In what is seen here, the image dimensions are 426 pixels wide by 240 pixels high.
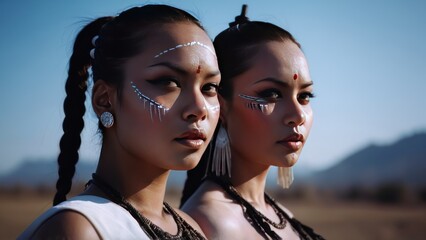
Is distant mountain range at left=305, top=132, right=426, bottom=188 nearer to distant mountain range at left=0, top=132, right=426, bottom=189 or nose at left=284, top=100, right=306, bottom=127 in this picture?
distant mountain range at left=0, top=132, right=426, bottom=189

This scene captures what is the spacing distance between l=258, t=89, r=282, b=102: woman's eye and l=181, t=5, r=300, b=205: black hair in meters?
0.24

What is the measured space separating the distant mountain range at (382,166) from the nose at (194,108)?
3087 inches

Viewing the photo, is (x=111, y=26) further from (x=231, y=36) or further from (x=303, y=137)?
(x=303, y=137)

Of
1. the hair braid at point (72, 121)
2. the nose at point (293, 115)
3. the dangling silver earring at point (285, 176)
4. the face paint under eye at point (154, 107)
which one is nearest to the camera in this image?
the face paint under eye at point (154, 107)

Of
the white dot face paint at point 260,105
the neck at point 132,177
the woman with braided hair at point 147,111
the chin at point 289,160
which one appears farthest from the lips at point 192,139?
the chin at point 289,160

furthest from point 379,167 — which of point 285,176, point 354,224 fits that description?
point 285,176

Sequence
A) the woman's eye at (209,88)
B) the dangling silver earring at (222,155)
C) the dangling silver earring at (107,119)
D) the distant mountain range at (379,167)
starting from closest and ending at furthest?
the dangling silver earring at (107,119) < the woman's eye at (209,88) < the dangling silver earring at (222,155) < the distant mountain range at (379,167)

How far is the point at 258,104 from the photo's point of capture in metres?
4.33

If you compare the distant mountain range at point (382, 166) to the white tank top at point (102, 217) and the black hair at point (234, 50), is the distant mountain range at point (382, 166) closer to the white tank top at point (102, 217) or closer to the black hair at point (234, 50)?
the black hair at point (234, 50)

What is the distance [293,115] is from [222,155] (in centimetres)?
65

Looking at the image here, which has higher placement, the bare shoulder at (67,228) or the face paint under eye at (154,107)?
the face paint under eye at (154,107)

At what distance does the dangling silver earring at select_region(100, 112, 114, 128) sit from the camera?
11.0 ft

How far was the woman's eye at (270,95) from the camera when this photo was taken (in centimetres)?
434

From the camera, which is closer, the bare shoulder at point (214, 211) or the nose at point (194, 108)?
the nose at point (194, 108)
